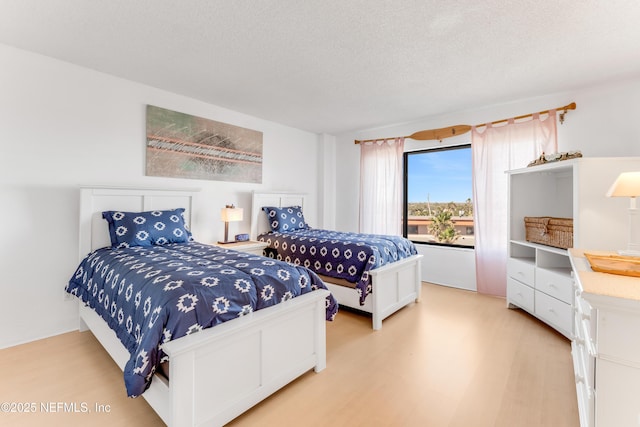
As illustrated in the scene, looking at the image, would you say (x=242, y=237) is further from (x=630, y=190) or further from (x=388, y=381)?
(x=630, y=190)

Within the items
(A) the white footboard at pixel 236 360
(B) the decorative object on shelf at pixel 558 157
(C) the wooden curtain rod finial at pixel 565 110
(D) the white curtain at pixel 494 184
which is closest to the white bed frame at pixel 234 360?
(A) the white footboard at pixel 236 360

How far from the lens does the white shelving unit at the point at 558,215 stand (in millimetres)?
2225

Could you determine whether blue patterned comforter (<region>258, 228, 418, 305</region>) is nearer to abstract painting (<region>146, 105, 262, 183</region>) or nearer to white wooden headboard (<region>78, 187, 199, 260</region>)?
abstract painting (<region>146, 105, 262, 183</region>)

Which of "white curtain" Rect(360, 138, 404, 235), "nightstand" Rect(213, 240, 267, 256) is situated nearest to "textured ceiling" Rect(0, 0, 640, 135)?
"white curtain" Rect(360, 138, 404, 235)

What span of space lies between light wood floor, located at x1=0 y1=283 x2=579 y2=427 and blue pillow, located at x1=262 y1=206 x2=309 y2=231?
167 cm

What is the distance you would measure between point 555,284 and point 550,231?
0.49m

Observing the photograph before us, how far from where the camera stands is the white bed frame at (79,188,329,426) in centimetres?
133

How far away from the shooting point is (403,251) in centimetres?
332

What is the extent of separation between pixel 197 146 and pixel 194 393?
9.47ft

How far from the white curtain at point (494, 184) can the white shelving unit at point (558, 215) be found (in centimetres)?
39

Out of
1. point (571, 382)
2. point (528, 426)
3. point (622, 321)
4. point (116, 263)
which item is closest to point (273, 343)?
point (116, 263)

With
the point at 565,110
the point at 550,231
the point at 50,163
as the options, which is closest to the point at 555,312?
the point at 550,231

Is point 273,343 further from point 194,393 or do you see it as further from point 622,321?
point 622,321

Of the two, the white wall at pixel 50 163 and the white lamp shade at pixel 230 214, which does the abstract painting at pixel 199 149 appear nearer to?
the white wall at pixel 50 163
